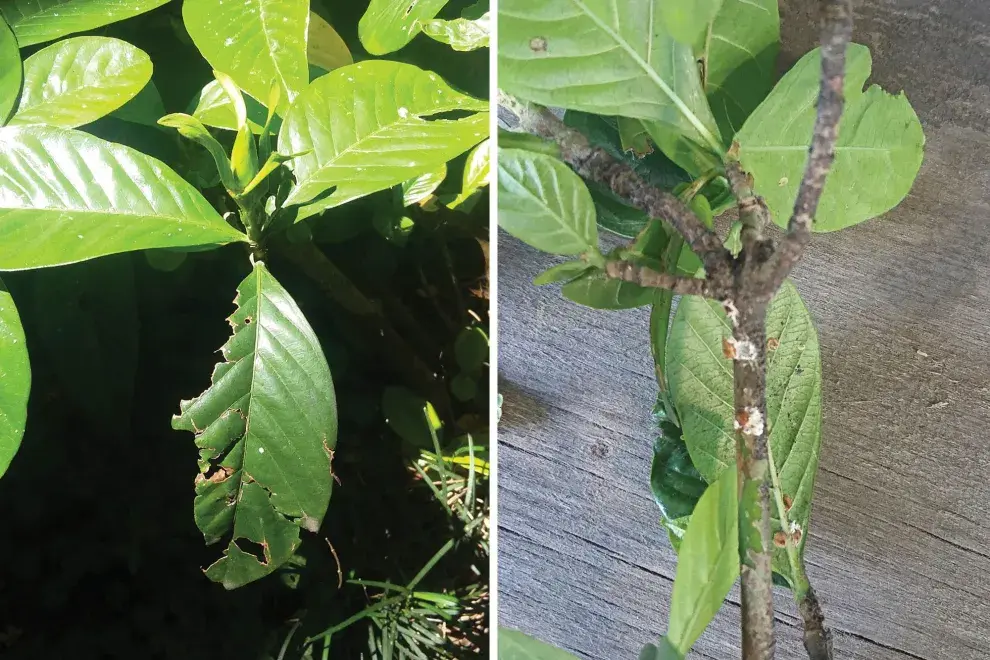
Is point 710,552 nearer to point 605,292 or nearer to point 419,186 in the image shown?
point 605,292

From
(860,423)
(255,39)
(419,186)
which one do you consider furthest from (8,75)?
(860,423)

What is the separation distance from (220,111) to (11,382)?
189 mm

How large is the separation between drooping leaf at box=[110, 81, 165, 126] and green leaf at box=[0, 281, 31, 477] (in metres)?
0.13

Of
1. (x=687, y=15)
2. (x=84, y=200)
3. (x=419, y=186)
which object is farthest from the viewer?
(x=419, y=186)

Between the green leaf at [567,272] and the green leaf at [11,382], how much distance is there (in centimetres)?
30

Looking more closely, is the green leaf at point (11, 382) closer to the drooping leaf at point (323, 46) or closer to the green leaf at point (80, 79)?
the green leaf at point (80, 79)

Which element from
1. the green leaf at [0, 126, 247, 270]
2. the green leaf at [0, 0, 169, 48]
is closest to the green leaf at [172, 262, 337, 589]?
the green leaf at [0, 126, 247, 270]

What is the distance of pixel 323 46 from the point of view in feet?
1.37

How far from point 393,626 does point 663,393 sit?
0.48m

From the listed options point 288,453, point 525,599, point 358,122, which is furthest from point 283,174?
point 525,599

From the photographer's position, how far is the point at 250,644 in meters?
0.59

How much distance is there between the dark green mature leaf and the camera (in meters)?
0.35

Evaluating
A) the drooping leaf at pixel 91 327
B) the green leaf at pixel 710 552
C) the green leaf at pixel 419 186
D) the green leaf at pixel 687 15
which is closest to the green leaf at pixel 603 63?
the green leaf at pixel 687 15

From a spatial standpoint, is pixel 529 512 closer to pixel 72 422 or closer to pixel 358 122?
pixel 358 122
